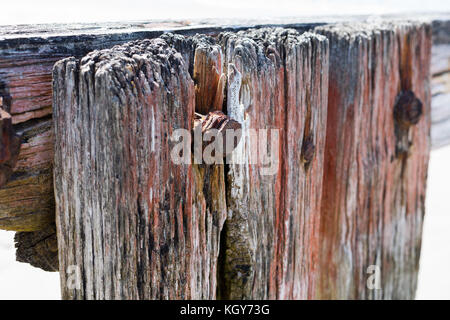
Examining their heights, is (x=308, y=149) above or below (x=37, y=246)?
above

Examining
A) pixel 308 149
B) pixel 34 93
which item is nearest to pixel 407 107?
pixel 308 149

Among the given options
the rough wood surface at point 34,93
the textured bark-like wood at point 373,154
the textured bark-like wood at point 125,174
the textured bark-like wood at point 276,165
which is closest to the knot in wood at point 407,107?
the textured bark-like wood at point 373,154

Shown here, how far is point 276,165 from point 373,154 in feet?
2.23

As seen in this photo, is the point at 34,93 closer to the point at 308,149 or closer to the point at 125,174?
the point at 125,174

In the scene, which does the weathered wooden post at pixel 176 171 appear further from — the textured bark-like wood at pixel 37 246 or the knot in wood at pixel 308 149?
the textured bark-like wood at pixel 37 246

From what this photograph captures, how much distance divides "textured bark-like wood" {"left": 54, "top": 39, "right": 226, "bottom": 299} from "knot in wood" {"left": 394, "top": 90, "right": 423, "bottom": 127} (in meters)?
1.17

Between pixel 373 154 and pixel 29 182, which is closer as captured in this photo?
pixel 29 182

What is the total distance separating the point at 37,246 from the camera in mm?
1646

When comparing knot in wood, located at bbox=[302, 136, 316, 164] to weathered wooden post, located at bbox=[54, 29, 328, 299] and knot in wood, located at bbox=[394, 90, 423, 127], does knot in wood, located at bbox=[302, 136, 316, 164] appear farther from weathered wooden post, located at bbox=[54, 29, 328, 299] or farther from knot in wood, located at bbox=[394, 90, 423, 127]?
knot in wood, located at bbox=[394, 90, 423, 127]

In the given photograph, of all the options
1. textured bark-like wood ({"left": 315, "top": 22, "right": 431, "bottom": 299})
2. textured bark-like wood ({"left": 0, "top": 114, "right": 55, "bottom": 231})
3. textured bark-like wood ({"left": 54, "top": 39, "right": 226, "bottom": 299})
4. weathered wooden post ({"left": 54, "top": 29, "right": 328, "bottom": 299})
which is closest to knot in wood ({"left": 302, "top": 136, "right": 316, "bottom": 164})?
weathered wooden post ({"left": 54, "top": 29, "right": 328, "bottom": 299})

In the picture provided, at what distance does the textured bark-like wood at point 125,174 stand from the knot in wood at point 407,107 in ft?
3.83
